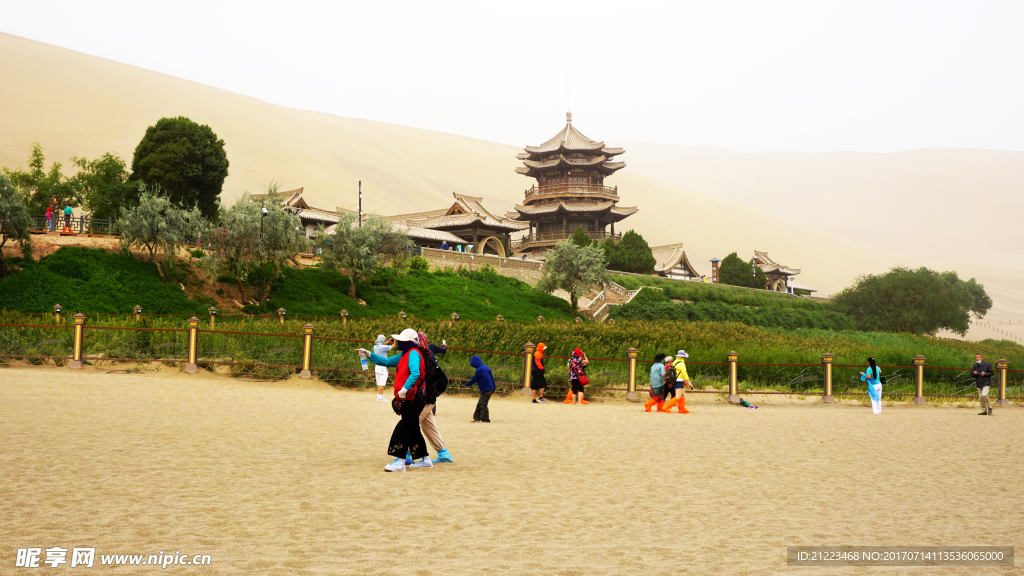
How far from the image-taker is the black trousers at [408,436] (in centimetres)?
856

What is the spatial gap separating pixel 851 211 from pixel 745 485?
21203 centimetres

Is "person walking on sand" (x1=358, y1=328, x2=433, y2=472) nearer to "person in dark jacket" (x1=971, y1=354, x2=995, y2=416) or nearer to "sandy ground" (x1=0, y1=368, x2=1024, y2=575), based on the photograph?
"sandy ground" (x1=0, y1=368, x2=1024, y2=575)

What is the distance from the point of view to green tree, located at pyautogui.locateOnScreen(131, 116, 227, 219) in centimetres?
3828

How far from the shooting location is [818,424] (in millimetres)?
15094

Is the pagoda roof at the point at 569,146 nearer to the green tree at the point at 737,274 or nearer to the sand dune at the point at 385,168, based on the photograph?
the green tree at the point at 737,274

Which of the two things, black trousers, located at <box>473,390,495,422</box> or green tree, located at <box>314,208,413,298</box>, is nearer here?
black trousers, located at <box>473,390,495,422</box>

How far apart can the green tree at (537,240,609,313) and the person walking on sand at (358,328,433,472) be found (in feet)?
123

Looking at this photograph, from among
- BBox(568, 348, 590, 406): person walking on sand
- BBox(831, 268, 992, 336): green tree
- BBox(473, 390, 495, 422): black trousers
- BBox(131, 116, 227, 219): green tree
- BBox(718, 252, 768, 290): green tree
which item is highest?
BBox(131, 116, 227, 219): green tree

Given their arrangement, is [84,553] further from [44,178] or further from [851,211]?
[851,211]

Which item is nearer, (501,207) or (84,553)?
(84,553)

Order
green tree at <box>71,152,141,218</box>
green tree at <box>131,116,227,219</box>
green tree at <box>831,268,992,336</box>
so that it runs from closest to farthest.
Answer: green tree at <box>131,116,227,219</box> < green tree at <box>71,152,141,218</box> < green tree at <box>831,268,992,336</box>

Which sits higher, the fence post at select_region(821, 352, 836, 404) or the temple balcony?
the temple balcony

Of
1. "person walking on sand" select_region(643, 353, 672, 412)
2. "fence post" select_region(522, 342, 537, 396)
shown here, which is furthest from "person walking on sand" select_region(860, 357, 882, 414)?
"fence post" select_region(522, 342, 537, 396)

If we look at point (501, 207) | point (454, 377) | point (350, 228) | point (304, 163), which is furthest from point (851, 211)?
point (454, 377)
